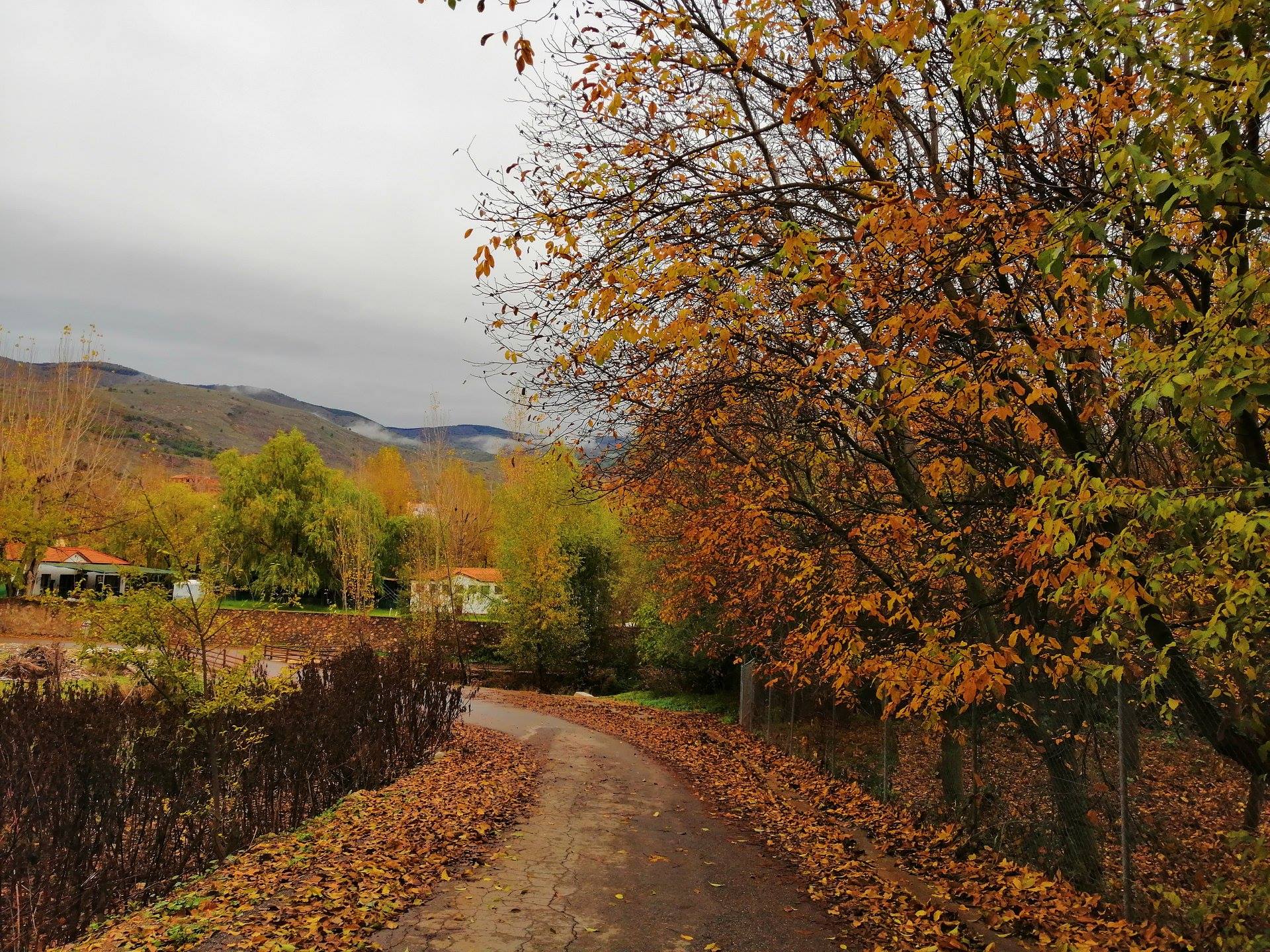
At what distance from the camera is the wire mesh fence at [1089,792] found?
6418 mm

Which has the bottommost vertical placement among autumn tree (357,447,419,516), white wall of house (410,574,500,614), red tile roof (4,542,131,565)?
white wall of house (410,574,500,614)

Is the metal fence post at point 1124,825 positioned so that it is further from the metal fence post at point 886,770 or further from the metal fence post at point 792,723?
the metal fence post at point 792,723

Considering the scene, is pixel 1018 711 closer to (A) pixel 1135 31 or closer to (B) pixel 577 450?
(B) pixel 577 450

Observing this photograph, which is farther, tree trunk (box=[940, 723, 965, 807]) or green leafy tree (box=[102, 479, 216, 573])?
green leafy tree (box=[102, 479, 216, 573])

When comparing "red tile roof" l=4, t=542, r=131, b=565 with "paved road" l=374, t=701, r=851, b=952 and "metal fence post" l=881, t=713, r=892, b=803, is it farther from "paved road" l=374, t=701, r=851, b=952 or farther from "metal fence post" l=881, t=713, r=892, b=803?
"metal fence post" l=881, t=713, r=892, b=803

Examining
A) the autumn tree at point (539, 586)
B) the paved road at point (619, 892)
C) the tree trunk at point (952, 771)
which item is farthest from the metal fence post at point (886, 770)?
the autumn tree at point (539, 586)

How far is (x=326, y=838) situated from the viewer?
7699 millimetres

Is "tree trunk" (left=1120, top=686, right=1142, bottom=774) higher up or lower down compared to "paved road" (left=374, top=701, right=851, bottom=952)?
higher up

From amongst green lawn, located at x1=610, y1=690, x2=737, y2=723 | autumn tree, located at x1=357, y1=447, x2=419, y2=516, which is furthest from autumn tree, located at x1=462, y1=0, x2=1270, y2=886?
autumn tree, located at x1=357, y1=447, x2=419, y2=516

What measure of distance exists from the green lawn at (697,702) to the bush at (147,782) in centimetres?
1199

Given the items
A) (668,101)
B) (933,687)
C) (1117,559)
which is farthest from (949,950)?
(668,101)

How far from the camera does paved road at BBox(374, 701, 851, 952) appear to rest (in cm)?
542

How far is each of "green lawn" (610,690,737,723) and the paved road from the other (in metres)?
12.3

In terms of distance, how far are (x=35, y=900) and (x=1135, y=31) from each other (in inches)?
335
